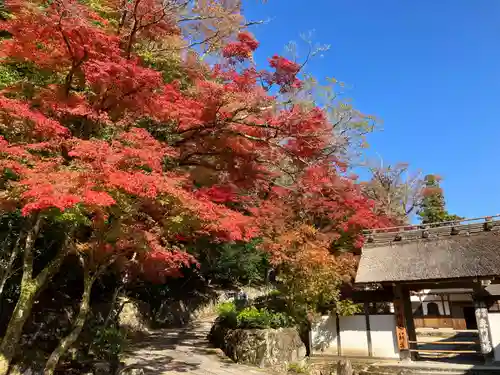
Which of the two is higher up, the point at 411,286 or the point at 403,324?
the point at 411,286

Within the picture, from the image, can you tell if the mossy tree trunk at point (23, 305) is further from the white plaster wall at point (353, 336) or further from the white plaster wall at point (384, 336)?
the white plaster wall at point (384, 336)

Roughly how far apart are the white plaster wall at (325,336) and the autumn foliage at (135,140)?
2.14 meters

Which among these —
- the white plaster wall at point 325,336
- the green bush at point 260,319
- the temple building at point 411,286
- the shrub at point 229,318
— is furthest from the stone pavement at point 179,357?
the temple building at point 411,286

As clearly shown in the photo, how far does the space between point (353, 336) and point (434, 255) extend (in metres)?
4.14

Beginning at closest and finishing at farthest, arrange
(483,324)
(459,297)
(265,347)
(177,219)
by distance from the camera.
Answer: (177,219) → (483,324) → (265,347) → (459,297)

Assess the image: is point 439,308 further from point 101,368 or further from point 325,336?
point 101,368

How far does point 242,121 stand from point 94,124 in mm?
4366

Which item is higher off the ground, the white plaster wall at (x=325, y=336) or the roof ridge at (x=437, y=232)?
the roof ridge at (x=437, y=232)

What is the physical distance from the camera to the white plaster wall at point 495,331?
11.2m

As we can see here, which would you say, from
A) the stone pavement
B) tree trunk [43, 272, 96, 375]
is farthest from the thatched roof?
tree trunk [43, 272, 96, 375]

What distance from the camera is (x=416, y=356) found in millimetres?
12797

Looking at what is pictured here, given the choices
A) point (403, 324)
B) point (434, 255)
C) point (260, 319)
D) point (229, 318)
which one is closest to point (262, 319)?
point (260, 319)

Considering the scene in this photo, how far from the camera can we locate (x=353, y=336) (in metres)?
13.4

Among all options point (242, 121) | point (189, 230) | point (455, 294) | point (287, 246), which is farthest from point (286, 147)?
point (455, 294)
